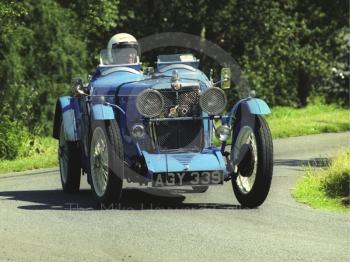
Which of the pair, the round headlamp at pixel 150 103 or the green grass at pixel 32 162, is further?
the green grass at pixel 32 162

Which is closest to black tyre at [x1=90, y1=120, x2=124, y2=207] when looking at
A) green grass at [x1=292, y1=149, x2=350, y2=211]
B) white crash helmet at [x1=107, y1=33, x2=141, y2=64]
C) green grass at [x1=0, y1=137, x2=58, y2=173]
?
white crash helmet at [x1=107, y1=33, x2=141, y2=64]

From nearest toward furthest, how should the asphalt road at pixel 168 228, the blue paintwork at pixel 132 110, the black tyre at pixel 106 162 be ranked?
the asphalt road at pixel 168 228, the black tyre at pixel 106 162, the blue paintwork at pixel 132 110

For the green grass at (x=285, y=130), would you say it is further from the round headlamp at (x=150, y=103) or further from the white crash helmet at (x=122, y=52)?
the round headlamp at (x=150, y=103)

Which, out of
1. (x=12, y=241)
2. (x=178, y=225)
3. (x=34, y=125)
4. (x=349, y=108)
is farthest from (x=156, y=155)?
(x=349, y=108)

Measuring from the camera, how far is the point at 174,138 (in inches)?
453

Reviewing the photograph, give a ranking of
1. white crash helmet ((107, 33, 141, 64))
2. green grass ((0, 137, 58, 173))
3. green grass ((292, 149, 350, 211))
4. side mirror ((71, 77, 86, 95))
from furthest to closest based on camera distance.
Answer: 1. green grass ((0, 137, 58, 173))
2. white crash helmet ((107, 33, 141, 64))
3. side mirror ((71, 77, 86, 95))
4. green grass ((292, 149, 350, 211))

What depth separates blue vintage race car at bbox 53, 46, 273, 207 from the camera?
35.8ft

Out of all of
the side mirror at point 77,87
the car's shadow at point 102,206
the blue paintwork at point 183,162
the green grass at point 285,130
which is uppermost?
the side mirror at point 77,87

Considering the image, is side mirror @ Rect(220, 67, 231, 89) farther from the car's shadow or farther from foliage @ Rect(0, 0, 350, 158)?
foliage @ Rect(0, 0, 350, 158)

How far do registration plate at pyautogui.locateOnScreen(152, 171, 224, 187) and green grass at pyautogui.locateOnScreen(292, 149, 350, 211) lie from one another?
1183mm

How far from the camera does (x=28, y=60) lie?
92.0 ft

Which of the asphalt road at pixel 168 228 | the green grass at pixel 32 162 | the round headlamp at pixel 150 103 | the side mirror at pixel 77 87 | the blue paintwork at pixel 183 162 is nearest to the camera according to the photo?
the asphalt road at pixel 168 228

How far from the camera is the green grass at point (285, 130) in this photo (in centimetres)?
1700

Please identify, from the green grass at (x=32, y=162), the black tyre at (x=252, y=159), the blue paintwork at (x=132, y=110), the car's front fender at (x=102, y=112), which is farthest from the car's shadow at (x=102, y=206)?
the green grass at (x=32, y=162)
